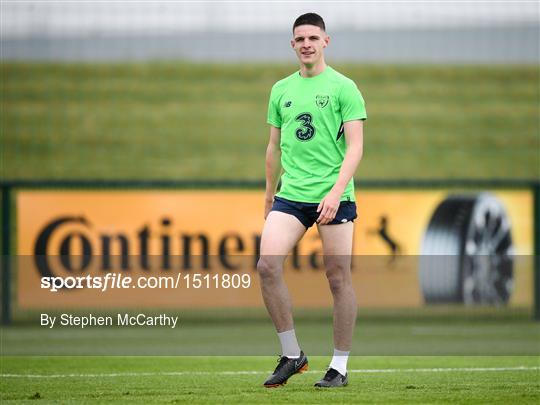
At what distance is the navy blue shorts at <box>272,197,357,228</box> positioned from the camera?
8039 mm

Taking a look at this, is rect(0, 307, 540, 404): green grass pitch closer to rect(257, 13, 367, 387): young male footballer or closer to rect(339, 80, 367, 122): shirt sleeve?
rect(257, 13, 367, 387): young male footballer

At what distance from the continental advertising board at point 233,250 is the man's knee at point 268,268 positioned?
23.5ft

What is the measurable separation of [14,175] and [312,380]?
15.5 m

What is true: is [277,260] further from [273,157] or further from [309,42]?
[309,42]

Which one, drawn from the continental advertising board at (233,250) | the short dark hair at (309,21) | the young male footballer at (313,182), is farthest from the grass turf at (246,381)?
the continental advertising board at (233,250)

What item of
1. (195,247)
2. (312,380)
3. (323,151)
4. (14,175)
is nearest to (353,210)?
(323,151)

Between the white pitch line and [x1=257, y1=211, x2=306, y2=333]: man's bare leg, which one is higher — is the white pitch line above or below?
below

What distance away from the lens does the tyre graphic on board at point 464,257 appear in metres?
15.8

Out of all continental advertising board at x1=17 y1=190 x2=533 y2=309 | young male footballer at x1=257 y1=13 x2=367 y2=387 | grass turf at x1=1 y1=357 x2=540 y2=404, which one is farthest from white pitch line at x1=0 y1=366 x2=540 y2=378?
A: continental advertising board at x1=17 y1=190 x2=533 y2=309

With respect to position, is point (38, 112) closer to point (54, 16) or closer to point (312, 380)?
point (54, 16)

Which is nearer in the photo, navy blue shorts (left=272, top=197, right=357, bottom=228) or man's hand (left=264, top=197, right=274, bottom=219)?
navy blue shorts (left=272, top=197, right=357, bottom=228)

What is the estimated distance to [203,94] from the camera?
26812 millimetres

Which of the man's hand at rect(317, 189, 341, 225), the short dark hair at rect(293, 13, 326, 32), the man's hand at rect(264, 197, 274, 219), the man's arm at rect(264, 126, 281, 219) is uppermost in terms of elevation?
the short dark hair at rect(293, 13, 326, 32)

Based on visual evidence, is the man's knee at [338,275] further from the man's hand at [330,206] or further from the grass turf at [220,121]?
the grass turf at [220,121]
